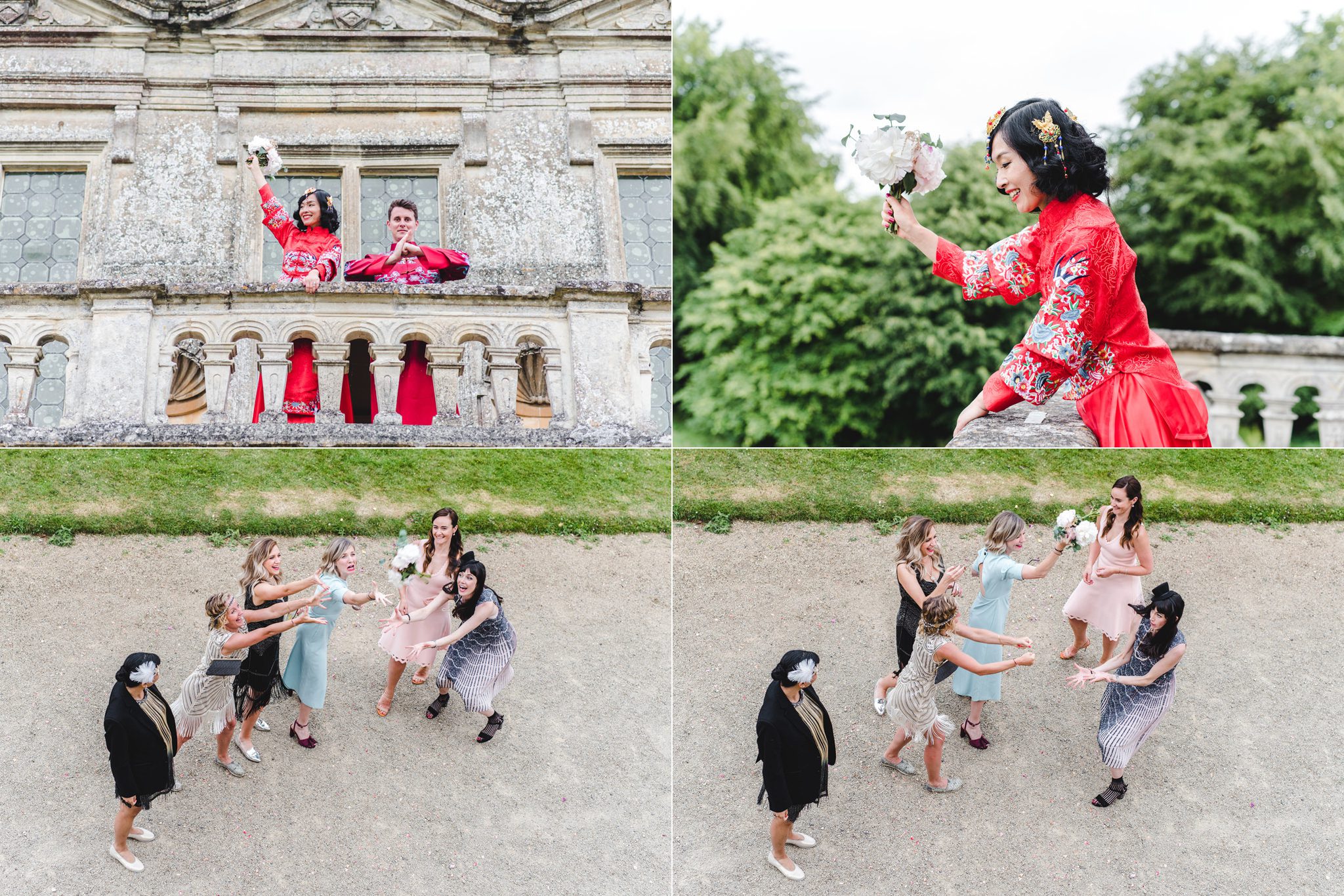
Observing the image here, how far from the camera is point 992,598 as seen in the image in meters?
6.82

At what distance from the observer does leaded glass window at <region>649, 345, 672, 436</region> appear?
903 centimetres

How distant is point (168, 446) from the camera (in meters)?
7.83

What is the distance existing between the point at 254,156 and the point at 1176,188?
1311 centimetres

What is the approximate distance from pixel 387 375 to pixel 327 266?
136 centimetres

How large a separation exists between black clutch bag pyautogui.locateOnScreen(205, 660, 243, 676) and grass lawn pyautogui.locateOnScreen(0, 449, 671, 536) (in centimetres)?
202

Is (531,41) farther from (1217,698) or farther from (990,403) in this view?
(1217,698)

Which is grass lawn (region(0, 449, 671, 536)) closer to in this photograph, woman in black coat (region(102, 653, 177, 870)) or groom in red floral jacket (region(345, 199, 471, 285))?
groom in red floral jacket (region(345, 199, 471, 285))

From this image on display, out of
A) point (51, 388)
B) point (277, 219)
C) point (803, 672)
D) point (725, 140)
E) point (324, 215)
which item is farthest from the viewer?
point (725, 140)

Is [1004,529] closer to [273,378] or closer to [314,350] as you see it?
[314,350]

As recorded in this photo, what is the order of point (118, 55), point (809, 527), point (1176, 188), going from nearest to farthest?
point (809, 527), point (118, 55), point (1176, 188)

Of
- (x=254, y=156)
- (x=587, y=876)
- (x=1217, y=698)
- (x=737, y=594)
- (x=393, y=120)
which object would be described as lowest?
(x=587, y=876)

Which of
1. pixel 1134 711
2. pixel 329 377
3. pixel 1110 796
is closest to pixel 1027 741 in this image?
pixel 1110 796

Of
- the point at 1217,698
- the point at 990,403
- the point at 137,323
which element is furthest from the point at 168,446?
the point at 1217,698

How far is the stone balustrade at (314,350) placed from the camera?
7598 mm
